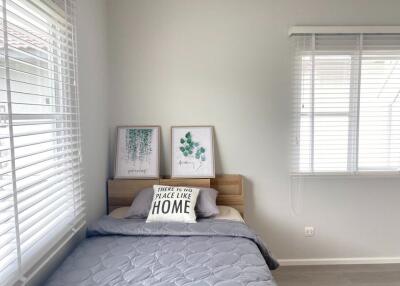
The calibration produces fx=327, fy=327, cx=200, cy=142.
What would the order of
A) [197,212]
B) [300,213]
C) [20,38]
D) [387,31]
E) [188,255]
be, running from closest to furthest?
1. [20,38]
2. [188,255]
3. [197,212]
4. [387,31]
5. [300,213]

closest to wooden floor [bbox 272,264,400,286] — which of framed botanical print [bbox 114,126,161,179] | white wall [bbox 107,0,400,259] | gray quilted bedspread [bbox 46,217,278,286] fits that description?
white wall [bbox 107,0,400,259]

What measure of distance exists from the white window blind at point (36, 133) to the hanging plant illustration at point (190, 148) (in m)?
0.99

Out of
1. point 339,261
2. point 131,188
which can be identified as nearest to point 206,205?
point 131,188

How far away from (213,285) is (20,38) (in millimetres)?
1481

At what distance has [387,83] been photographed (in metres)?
2.94

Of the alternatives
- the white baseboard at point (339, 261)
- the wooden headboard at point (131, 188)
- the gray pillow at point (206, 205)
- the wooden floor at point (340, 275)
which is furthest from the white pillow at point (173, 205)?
the white baseboard at point (339, 261)

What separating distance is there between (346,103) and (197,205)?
1.61 meters

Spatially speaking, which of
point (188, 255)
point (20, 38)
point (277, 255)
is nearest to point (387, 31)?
point (277, 255)

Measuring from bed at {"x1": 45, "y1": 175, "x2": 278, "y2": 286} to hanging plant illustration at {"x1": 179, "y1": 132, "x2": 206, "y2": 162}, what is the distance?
0.65 meters

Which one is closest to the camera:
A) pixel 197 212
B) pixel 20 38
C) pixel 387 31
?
pixel 20 38

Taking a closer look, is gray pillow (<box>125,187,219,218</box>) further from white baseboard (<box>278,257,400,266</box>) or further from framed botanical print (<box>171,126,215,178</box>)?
white baseboard (<box>278,257,400,266</box>)

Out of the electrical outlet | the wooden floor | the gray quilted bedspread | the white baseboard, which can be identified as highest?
the gray quilted bedspread

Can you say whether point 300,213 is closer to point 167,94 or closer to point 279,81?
point 279,81

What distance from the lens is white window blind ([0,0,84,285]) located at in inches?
54.6
